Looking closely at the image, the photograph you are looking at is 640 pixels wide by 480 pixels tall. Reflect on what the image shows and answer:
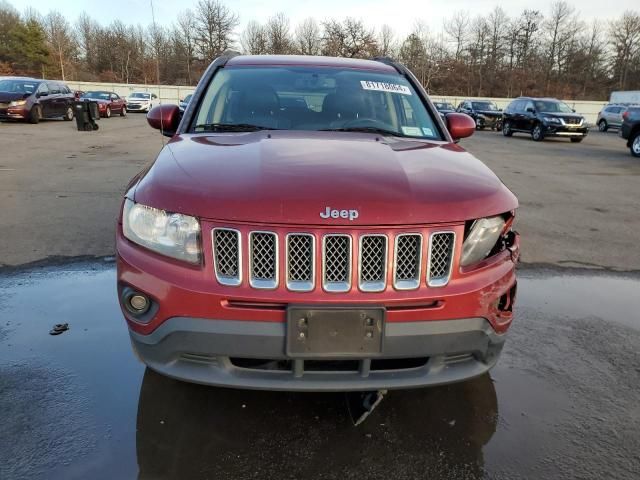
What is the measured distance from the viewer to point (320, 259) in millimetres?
1967

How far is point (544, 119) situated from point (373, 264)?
893 inches

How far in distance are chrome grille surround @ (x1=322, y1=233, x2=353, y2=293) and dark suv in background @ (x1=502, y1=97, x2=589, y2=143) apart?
22478mm

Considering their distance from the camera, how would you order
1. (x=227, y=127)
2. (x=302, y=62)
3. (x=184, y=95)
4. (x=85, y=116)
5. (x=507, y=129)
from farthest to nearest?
(x=184, y=95) < (x=507, y=129) < (x=85, y=116) < (x=302, y=62) < (x=227, y=127)

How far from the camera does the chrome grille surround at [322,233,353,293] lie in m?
1.97

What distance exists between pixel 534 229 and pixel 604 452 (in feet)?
14.7

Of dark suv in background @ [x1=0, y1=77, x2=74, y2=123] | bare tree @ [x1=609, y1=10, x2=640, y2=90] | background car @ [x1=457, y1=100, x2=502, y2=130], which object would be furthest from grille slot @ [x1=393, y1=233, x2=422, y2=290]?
bare tree @ [x1=609, y1=10, x2=640, y2=90]

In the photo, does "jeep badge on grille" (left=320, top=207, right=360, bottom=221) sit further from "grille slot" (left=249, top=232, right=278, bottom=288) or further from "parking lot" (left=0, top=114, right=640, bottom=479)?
"parking lot" (left=0, top=114, right=640, bottom=479)

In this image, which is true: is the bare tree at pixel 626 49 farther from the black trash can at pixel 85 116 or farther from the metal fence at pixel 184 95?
the black trash can at pixel 85 116

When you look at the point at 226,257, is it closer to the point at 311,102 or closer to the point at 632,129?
the point at 311,102

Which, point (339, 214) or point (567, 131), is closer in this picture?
point (339, 214)

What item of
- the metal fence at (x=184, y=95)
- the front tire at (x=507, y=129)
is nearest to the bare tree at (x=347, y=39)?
the metal fence at (x=184, y=95)

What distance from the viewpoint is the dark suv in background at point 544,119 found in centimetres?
2147

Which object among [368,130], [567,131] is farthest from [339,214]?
[567,131]

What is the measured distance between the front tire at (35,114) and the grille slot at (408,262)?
78.1ft
